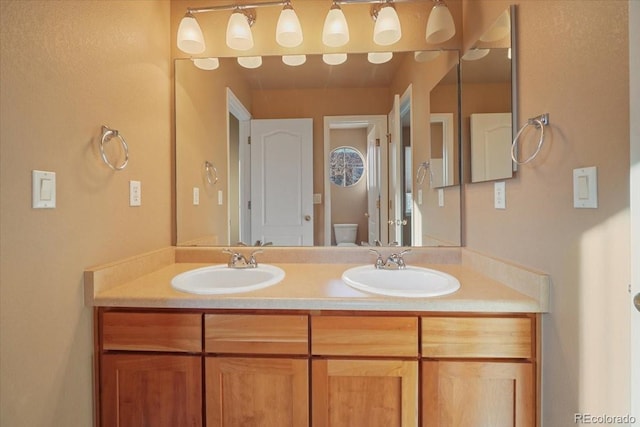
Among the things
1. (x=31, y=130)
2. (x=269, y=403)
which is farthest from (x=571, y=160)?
(x=31, y=130)

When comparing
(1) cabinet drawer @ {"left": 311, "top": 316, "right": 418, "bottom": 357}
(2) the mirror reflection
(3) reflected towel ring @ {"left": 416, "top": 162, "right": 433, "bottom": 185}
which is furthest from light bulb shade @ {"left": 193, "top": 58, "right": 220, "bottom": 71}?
(1) cabinet drawer @ {"left": 311, "top": 316, "right": 418, "bottom": 357}

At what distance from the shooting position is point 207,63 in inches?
69.2

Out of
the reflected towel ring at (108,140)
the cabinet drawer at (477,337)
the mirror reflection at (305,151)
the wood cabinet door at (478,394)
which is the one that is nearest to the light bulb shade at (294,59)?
the mirror reflection at (305,151)

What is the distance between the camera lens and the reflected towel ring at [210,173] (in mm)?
1824

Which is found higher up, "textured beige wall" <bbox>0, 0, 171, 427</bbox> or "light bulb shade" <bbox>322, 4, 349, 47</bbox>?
"light bulb shade" <bbox>322, 4, 349, 47</bbox>

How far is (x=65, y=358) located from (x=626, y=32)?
1845mm

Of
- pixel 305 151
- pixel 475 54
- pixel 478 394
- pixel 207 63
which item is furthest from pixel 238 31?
pixel 478 394

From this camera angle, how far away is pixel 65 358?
1.05 m

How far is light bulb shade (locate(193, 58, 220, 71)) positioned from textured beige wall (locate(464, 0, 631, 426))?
146 cm

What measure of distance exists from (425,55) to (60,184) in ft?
5.70

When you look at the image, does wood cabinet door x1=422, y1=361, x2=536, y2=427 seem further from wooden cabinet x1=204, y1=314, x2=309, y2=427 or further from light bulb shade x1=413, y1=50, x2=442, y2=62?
light bulb shade x1=413, y1=50, x2=442, y2=62

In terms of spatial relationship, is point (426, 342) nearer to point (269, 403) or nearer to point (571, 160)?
point (269, 403)

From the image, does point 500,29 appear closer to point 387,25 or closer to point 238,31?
point 387,25

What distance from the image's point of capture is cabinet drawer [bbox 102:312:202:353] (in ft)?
3.74
